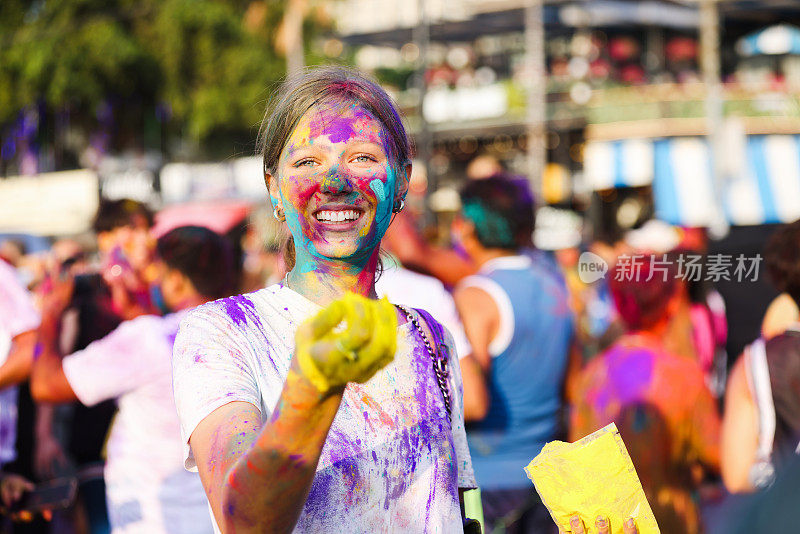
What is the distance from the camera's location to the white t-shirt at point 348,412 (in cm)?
153

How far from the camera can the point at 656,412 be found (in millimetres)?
3359

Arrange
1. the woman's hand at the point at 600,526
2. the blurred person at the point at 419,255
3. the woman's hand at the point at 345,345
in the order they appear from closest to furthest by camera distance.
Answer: the woman's hand at the point at 345,345 → the woman's hand at the point at 600,526 → the blurred person at the point at 419,255

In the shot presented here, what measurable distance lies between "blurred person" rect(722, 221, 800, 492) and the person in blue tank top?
933 mm

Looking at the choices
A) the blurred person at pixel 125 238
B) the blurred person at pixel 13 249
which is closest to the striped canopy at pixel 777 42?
the blurred person at pixel 13 249

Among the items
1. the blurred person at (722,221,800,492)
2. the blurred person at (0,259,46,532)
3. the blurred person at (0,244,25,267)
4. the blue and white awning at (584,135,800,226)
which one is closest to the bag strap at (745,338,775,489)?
the blurred person at (722,221,800,492)

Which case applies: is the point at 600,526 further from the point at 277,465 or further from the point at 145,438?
the point at 145,438

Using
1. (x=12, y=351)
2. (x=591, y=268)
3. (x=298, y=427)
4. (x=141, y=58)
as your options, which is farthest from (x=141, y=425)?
(x=141, y=58)

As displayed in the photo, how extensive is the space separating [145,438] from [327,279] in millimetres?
1870

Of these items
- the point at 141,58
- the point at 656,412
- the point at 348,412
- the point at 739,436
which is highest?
the point at 141,58

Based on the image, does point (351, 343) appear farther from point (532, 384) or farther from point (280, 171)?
point (532, 384)

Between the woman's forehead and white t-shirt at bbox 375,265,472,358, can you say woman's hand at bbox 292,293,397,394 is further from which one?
white t-shirt at bbox 375,265,472,358

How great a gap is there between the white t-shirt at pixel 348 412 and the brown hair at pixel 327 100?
11.6 inches

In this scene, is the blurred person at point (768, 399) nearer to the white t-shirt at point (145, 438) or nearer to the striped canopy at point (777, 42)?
the white t-shirt at point (145, 438)

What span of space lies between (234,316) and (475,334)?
2610mm
